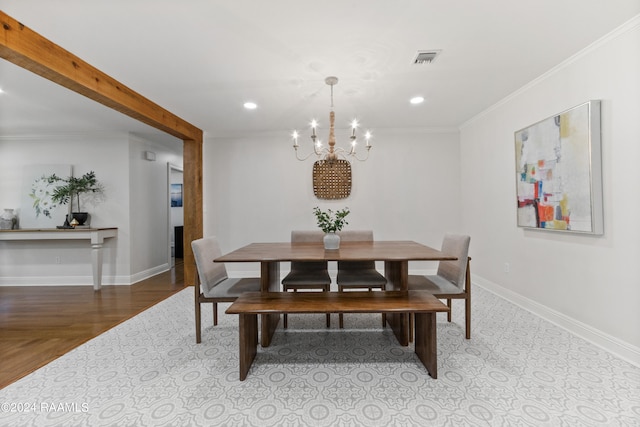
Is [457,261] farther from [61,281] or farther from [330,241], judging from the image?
[61,281]

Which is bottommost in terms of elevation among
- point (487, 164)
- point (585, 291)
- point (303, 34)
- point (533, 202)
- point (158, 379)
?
point (158, 379)

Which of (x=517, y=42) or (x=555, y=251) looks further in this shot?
(x=555, y=251)

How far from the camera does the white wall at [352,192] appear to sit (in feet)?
14.5

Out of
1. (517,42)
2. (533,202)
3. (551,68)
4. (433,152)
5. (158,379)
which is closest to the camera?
(158,379)

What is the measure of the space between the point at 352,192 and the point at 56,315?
392 cm

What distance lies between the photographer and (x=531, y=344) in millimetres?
2219

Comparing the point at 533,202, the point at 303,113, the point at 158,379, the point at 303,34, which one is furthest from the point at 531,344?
the point at 303,113

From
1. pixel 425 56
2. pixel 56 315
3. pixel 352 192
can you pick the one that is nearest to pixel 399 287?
pixel 425 56

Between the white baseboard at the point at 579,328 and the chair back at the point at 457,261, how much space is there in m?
0.97

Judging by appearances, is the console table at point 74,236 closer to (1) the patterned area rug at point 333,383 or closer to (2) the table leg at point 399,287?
(1) the patterned area rug at point 333,383

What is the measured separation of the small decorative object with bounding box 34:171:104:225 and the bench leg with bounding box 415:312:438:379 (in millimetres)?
4843

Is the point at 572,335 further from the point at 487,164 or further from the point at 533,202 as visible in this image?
the point at 487,164

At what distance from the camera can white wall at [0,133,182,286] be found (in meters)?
4.27

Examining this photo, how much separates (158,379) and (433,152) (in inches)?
171
